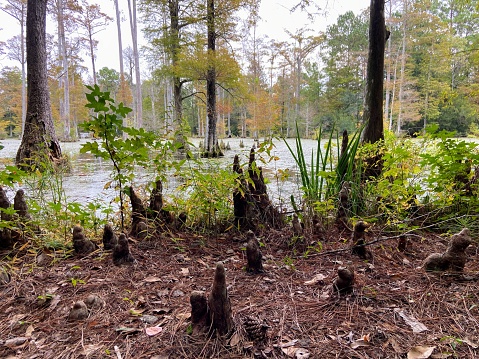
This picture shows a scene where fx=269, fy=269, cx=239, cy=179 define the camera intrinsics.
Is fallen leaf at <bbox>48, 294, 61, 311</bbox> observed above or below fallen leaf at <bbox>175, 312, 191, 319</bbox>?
above

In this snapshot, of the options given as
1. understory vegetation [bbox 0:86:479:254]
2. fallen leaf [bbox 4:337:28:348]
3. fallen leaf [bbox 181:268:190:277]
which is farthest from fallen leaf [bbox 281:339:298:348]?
understory vegetation [bbox 0:86:479:254]

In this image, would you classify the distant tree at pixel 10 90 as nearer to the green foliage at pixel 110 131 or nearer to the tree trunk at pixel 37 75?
the tree trunk at pixel 37 75

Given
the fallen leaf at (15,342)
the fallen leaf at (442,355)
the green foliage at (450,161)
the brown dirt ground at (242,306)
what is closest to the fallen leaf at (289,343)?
the brown dirt ground at (242,306)

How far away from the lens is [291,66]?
2388 centimetres

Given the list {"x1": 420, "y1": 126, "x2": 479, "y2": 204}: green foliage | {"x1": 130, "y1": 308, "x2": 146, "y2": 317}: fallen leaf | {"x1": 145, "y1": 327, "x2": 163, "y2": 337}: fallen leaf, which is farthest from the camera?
{"x1": 420, "y1": 126, "x2": 479, "y2": 204}: green foliage

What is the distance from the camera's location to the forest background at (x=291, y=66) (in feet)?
30.1

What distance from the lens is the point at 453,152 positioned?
180cm

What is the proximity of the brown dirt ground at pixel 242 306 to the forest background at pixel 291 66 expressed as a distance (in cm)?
766

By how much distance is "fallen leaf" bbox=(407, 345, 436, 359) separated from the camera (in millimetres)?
788

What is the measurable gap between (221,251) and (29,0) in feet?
19.5

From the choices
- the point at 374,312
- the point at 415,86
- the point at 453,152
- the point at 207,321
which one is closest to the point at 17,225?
the point at 207,321

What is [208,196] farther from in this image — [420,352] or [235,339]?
[420,352]

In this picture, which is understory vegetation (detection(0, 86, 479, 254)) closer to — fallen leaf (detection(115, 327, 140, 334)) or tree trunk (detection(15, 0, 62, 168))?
fallen leaf (detection(115, 327, 140, 334))

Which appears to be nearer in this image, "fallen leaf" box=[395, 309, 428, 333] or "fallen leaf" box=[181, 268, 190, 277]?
"fallen leaf" box=[395, 309, 428, 333]
